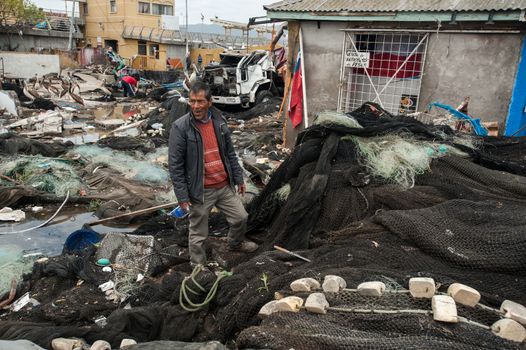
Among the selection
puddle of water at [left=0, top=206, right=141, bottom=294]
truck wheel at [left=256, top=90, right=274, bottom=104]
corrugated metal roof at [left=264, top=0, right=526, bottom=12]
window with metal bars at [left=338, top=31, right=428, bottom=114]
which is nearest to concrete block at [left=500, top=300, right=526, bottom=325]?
puddle of water at [left=0, top=206, right=141, bottom=294]

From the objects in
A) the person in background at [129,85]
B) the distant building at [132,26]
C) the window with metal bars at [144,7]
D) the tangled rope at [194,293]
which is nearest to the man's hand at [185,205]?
the tangled rope at [194,293]

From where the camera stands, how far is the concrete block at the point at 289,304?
2.60m

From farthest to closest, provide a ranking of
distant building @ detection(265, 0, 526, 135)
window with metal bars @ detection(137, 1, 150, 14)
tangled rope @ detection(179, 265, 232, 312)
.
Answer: window with metal bars @ detection(137, 1, 150, 14) → distant building @ detection(265, 0, 526, 135) → tangled rope @ detection(179, 265, 232, 312)

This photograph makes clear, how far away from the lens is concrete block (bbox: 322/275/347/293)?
2.74m

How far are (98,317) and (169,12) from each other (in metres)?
47.5

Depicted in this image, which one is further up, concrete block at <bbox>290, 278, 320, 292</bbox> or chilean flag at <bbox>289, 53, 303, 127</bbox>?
chilean flag at <bbox>289, 53, 303, 127</bbox>

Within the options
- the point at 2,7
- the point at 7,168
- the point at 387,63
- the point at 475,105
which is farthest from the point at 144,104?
the point at 2,7

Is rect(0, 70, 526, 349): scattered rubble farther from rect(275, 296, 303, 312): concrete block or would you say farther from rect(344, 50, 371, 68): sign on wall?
rect(344, 50, 371, 68): sign on wall

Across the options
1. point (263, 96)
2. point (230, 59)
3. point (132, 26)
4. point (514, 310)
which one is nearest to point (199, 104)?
point (514, 310)

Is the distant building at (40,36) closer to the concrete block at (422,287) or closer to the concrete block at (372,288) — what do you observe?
the concrete block at (372,288)

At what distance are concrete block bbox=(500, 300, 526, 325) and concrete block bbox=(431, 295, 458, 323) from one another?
0.29 m

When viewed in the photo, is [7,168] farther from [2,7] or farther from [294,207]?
[2,7]

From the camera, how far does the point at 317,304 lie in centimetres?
254

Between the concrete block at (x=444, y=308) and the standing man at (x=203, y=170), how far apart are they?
2724 millimetres
